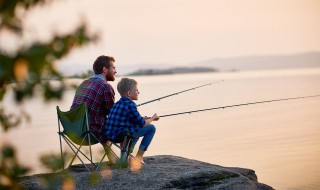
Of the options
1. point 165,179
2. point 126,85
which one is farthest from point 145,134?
point 165,179

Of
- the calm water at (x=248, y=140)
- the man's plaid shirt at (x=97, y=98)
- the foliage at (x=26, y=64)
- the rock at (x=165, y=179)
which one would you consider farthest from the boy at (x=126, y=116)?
the foliage at (x=26, y=64)

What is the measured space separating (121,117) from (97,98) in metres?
0.44

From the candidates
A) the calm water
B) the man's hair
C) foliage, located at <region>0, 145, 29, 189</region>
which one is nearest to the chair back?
the calm water

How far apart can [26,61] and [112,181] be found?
4.12 m

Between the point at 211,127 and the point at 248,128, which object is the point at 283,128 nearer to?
the point at 248,128

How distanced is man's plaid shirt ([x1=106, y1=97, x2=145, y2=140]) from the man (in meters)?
0.20

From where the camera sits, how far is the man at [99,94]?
6449mm

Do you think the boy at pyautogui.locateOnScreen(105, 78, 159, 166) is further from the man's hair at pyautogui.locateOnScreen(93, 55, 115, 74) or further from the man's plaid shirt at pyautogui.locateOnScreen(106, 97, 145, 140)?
the man's hair at pyautogui.locateOnScreen(93, 55, 115, 74)

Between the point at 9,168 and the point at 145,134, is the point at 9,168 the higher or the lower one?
the higher one

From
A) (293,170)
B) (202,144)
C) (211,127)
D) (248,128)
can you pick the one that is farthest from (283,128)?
(293,170)

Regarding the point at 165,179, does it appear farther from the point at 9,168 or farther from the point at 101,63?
the point at 9,168

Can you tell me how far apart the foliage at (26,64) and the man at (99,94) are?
15.5 feet

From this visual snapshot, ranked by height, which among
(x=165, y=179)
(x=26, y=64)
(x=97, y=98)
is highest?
(x=26, y=64)

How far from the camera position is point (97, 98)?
21.3ft
